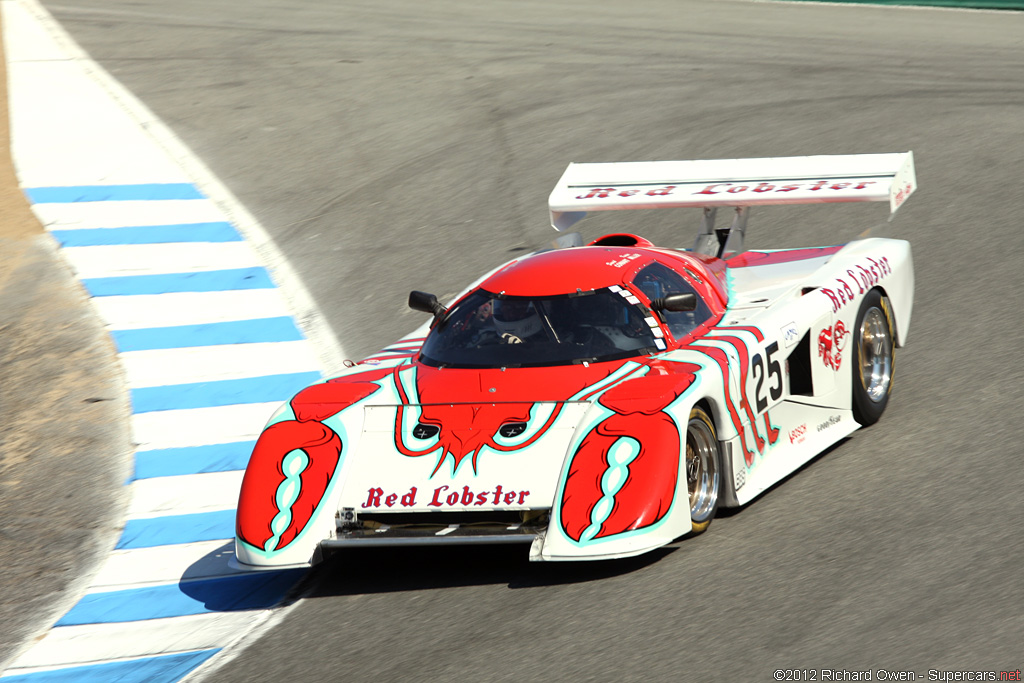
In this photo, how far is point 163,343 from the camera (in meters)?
10.3

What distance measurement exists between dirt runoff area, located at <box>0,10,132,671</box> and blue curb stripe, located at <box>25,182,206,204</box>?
2.16 feet

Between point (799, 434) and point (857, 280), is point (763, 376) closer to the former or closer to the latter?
point (799, 434)

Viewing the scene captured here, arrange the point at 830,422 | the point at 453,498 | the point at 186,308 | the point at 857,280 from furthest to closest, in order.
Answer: the point at 186,308, the point at 857,280, the point at 830,422, the point at 453,498

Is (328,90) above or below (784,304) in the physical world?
below

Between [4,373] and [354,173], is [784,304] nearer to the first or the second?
[4,373]

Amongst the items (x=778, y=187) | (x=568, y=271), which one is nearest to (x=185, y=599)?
(x=568, y=271)

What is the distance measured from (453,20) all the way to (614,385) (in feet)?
46.9

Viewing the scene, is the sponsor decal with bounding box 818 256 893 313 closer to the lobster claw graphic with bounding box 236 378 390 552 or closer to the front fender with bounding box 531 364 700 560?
the front fender with bounding box 531 364 700 560

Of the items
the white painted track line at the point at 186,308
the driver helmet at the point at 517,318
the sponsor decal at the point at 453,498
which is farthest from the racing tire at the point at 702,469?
the white painted track line at the point at 186,308

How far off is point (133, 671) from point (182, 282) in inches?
237

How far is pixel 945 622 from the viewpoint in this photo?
4926 mm

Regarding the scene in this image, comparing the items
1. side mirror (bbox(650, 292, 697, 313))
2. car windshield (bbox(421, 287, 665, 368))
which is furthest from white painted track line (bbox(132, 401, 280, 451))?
side mirror (bbox(650, 292, 697, 313))

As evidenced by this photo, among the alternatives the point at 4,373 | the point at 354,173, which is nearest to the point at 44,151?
the point at 354,173

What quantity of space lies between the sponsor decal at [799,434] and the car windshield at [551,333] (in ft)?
3.01
